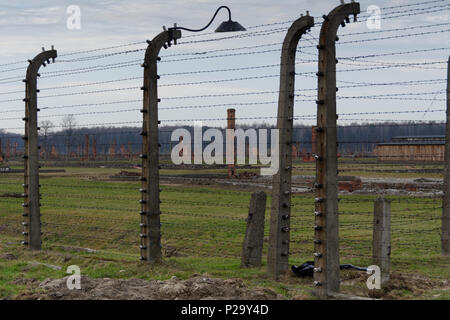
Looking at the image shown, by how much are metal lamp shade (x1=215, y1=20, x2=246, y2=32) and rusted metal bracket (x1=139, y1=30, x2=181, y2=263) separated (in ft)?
4.37

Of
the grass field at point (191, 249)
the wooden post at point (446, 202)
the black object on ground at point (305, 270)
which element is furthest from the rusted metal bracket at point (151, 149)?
the wooden post at point (446, 202)

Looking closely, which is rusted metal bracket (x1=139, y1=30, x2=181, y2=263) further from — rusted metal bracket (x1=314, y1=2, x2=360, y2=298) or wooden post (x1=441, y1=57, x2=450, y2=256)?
wooden post (x1=441, y1=57, x2=450, y2=256)

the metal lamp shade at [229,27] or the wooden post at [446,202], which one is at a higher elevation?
the metal lamp shade at [229,27]

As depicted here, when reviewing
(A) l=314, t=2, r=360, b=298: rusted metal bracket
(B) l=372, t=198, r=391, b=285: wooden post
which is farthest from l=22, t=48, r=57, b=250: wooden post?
(B) l=372, t=198, r=391, b=285: wooden post

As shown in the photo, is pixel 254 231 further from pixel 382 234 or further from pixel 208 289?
pixel 208 289

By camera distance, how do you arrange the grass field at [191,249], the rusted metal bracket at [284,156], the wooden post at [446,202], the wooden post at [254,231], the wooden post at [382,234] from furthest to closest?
the wooden post at [446,202], the wooden post at [254,231], the grass field at [191,249], the rusted metal bracket at [284,156], the wooden post at [382,234]

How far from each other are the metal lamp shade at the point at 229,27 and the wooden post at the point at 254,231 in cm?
305

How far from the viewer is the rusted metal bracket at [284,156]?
11.5 metres

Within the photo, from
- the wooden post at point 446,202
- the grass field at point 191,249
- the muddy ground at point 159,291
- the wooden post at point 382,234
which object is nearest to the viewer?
the muddy ground at point 159,291

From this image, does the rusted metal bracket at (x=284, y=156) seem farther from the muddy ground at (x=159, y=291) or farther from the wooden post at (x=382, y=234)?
the muddy ground at (x=159, y=291)

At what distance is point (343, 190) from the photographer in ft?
120
